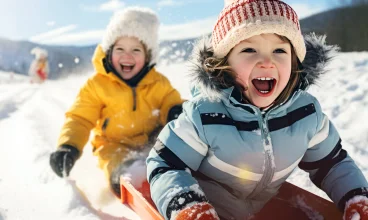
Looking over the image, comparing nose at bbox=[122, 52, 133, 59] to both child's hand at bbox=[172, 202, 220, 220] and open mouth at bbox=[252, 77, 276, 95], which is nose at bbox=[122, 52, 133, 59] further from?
child's hand at bbox=[172, 202, 220, 220]

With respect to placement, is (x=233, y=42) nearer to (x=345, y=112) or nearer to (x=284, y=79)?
(x=284, y=79)

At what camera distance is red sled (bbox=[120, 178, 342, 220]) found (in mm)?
1296

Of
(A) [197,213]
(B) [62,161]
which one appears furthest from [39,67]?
(A) [197,213]

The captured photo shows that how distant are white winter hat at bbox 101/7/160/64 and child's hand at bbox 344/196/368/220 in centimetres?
146

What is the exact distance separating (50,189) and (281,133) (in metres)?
1.06

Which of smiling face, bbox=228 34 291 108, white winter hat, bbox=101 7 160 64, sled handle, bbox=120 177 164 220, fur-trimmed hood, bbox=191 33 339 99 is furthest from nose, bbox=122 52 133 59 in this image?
smiling face, bbox=228 34 291 108

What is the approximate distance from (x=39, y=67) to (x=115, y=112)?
988 centimetres

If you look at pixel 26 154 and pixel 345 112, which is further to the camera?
pixel 345 112

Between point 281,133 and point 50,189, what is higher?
point 281,133

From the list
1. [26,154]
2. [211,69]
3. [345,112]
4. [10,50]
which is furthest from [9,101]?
[10,50]

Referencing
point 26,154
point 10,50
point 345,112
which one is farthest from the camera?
point 10,50

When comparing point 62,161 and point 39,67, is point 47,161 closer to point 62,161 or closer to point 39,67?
point 62,161

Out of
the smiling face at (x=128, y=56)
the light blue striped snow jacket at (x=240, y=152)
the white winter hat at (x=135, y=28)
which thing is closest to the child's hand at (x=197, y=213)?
the light blue striped snow jacket at (x=240, y=152)

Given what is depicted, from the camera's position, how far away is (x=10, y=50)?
83.3 ft
